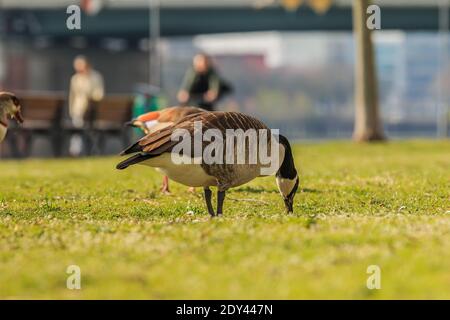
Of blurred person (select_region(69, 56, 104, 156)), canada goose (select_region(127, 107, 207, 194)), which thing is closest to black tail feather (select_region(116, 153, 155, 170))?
canada goose (select_region(127, 107, 207, 194))

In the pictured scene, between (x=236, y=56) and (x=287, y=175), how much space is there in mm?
118188

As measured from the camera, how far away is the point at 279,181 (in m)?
11.8

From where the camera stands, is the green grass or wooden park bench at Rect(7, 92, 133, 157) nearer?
the green grass

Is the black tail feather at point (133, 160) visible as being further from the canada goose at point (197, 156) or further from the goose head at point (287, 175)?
the goose head at point (287, 175)

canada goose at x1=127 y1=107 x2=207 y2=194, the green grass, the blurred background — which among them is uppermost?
the blurred background

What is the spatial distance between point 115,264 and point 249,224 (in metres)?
2.20

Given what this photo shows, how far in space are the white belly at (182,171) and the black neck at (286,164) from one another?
3.46 feet

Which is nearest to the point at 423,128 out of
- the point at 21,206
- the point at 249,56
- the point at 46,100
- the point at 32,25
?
the point at 249,56

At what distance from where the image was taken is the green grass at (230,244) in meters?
7.43

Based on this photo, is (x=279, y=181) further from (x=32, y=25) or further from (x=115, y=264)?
(x=32, y=25)

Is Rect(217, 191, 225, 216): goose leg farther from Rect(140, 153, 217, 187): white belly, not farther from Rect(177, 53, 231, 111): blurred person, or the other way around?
Rect(177, 53, 231, 111): blurred person

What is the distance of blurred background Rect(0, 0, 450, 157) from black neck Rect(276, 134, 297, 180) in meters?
26.9

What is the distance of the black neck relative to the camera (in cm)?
1151

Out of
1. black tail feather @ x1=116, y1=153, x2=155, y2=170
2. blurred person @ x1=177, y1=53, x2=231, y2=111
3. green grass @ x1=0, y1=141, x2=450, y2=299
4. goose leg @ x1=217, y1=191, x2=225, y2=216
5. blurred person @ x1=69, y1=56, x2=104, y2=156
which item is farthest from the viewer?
blurred person @ x1=69, y1=56, x2=104, y2=156
